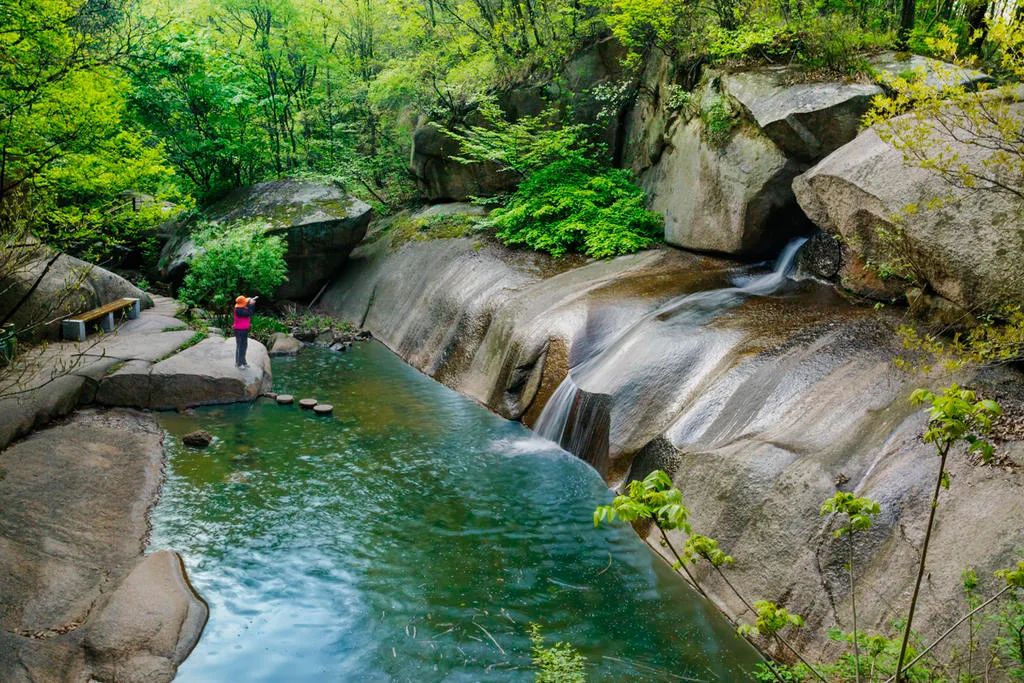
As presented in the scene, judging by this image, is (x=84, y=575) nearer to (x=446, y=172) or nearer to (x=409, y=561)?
(x=409, y=561)

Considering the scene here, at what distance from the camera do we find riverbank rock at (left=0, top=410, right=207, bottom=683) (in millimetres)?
6371

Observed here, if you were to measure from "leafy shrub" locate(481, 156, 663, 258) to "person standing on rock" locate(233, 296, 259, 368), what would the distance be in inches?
247

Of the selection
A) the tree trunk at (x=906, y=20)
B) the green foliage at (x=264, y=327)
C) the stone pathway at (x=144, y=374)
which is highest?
the tree trunk at (x=906, y=20)

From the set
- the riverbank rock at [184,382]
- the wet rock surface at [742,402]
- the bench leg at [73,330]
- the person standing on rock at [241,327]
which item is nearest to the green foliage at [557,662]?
the wet rock surface at [742,402]

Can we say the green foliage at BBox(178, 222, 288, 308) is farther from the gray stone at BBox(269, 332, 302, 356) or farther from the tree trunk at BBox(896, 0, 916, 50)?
the tree trunk at BBox(896, 0, 916, 50)

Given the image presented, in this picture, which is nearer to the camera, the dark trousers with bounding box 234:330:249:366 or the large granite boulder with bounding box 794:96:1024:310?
the large granite boulder with bounding box 794:96:1024:310

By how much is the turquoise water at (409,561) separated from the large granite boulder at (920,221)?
15.9 feet

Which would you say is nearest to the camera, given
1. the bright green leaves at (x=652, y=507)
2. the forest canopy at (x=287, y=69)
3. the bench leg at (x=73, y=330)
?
the bright green leaves at (x=652, y=507)

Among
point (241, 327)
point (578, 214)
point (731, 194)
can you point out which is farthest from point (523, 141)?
point (241, 327)

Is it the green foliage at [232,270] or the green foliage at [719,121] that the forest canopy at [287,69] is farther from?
the green foliage at [232,270]

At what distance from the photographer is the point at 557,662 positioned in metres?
6.65

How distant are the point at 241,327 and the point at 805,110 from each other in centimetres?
Answer: 1066

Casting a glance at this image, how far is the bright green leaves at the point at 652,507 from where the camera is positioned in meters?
3.72

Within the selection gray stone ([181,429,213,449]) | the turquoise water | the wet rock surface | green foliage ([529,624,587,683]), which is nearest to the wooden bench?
the turquoise water
